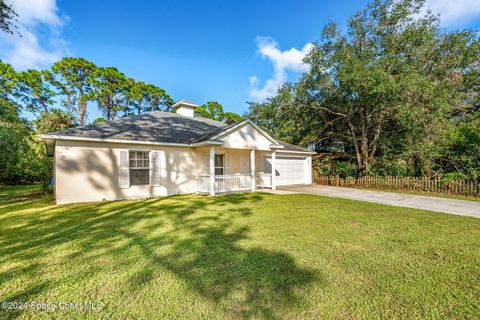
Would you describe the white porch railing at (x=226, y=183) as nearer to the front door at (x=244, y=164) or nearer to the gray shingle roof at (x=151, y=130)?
the front door at (x=244, y=164)

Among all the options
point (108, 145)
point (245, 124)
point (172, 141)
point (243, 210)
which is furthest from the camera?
point (245, 124)

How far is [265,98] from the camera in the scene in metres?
19.1

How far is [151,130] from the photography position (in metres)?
10.8

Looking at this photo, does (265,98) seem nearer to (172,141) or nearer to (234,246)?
(172,141)

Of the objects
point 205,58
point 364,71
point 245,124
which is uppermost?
point 205,58

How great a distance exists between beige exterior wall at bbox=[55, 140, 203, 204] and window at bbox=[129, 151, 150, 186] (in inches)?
9.5

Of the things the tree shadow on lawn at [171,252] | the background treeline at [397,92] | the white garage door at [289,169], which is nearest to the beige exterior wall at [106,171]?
the tree shadow on lawn at [171,252]

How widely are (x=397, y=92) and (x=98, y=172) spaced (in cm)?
1568

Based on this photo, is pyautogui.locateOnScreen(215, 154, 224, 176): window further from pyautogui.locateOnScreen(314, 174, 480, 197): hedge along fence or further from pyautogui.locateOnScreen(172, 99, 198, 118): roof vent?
pyautogui.locateOnScreen(314, 174, 480, 197): hedge along fence

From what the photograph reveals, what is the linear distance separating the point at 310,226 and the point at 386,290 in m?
2.62

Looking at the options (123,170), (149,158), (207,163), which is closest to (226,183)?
(207,163)

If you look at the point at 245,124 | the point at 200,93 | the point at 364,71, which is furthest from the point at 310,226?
the point at 200,93

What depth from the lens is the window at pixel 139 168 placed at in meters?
9.34

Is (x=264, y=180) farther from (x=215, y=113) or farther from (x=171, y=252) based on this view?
(x=215, y=113)
